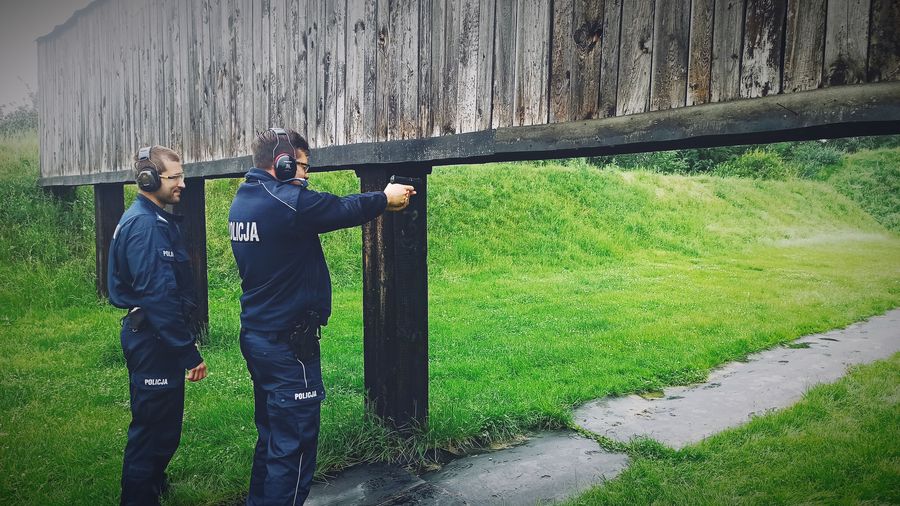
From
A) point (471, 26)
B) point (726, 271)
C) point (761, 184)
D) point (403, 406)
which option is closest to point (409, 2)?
point (471, 26)

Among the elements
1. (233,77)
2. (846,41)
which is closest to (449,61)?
(846,41)

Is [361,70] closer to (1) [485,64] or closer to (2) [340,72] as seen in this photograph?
(2) [340,72]

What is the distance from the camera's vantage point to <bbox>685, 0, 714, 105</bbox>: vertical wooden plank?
2908 mm

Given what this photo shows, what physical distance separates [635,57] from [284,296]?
230 centimetres

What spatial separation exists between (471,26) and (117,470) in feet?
13.8

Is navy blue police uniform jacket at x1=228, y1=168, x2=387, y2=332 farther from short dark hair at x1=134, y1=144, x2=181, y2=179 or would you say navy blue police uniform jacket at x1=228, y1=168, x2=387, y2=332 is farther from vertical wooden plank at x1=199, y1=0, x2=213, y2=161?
vertical wooden plank at x1=199, y1=0, x2=213, y2=161

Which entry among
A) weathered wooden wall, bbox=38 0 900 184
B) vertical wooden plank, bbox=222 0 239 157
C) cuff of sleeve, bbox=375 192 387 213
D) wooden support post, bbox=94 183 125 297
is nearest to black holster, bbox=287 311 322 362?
cuff of sleeve, bbox=375 192 387 213

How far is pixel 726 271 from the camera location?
16.5 meters

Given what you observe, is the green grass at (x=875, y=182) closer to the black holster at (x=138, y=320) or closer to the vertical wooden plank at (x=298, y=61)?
the vertical wooden plank at (x=298, y=61)

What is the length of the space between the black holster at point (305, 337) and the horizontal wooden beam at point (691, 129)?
4.63 ft

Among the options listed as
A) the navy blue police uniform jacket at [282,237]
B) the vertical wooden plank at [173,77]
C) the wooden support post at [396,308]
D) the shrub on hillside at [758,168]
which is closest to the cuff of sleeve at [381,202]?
the navy blue police uniform jacket at [282,237]

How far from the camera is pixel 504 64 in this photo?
12.7 feet

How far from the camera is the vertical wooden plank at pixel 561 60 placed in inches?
137

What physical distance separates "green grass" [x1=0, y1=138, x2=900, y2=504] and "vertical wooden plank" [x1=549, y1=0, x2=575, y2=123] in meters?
2.99
